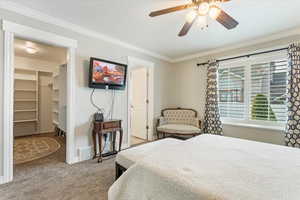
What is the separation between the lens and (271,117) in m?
3.00

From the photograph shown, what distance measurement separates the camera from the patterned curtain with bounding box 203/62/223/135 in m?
3.52

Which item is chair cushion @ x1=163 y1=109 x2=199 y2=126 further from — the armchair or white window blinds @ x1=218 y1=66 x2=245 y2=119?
white window blinds @ x1=218 y1=66 x2=245 y2=119

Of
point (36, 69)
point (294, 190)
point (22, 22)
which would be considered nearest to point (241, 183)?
point (294, 190)

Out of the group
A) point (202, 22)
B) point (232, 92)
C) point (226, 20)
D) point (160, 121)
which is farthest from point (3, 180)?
point (232, 92)

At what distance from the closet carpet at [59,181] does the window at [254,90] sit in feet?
9.92

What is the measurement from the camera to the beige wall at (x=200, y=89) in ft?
9.63

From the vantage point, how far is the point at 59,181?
6.81 feet

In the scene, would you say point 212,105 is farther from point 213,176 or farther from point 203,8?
point 213,176

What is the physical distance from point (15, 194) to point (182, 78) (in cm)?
423

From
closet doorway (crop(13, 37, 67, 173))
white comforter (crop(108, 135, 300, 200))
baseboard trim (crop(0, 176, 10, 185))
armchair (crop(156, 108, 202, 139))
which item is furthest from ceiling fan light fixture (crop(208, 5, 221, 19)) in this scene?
closet doorway (crop(13, 37, 67, 173))

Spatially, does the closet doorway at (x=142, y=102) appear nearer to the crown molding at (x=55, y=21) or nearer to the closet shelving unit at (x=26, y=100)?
the crown molding at (x=55, y=21)

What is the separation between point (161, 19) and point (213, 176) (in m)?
2.33

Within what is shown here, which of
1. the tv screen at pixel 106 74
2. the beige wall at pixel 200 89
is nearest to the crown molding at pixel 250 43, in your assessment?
the beige wall at pixel 200 89

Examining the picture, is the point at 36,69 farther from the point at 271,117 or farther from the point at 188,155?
the point at 271,117
